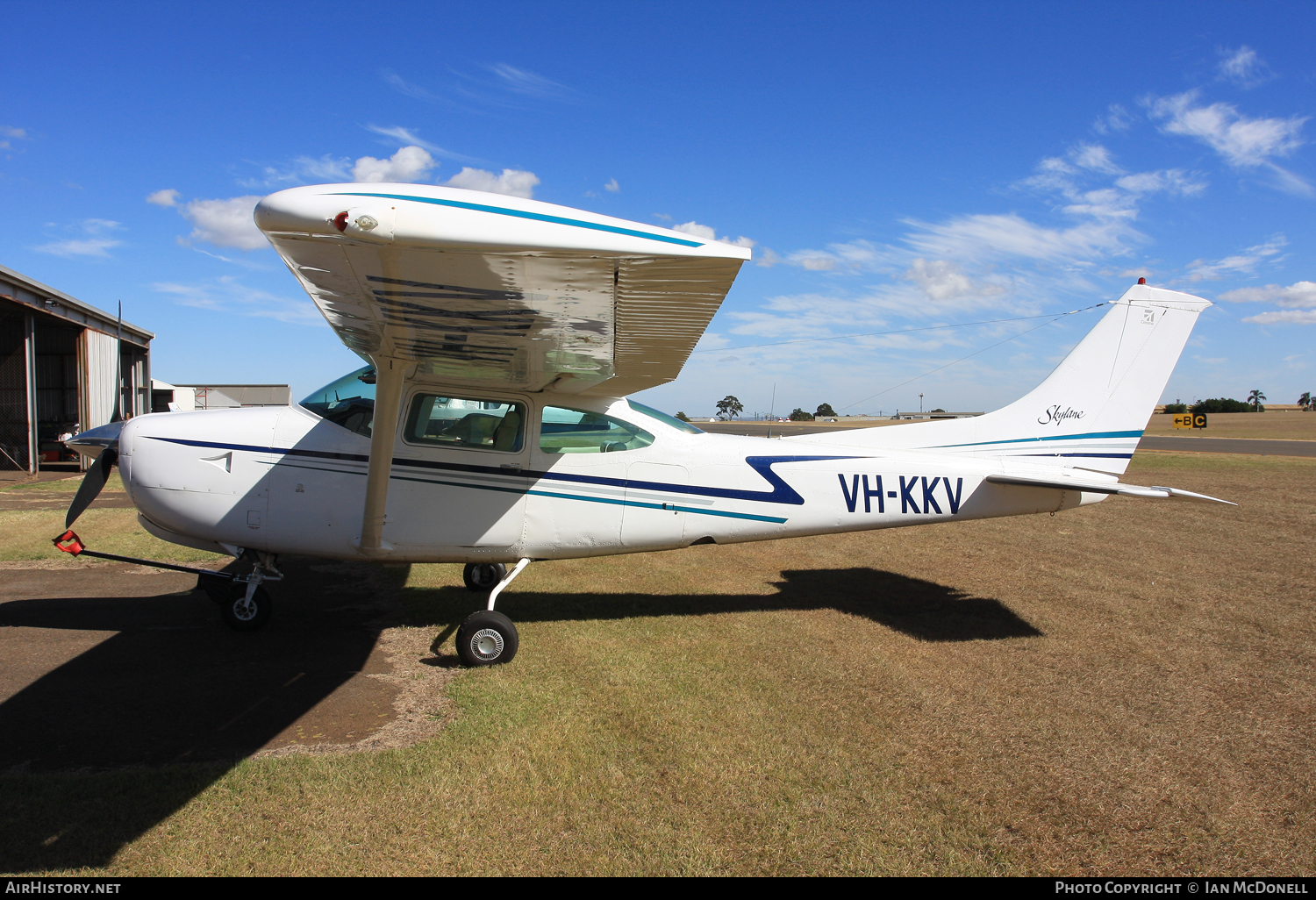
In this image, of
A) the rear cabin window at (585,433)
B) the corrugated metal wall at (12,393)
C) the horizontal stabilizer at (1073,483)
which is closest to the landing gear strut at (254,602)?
the rear cabin window at (585,433)

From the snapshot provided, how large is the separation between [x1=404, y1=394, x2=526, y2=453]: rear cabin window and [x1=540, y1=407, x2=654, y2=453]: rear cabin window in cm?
22

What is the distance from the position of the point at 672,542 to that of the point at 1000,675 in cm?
258

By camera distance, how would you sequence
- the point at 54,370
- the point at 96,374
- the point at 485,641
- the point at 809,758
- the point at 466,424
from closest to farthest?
the point at 809,758 < the point at 485,641 < the point at 466,424 < the point at 96,374 < the point at 54,370

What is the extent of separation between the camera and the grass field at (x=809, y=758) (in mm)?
2830

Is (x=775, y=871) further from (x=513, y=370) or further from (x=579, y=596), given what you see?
(x=579, y=596)

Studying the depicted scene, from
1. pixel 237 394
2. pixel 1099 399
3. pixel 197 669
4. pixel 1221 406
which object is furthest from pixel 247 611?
pixel 1221 406

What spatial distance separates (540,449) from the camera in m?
5.39

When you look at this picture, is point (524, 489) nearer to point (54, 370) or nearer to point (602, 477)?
point (602, 477)

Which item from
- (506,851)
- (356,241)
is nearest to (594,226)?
(356,241)

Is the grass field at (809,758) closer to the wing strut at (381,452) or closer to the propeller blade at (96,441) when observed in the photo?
the wing strut at (381,452)

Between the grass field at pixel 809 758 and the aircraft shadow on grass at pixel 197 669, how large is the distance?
4 cm

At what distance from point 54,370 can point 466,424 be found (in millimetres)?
24263

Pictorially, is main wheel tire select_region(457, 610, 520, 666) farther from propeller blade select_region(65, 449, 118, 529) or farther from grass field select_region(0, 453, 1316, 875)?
propeller blade select_region(65, 449, 118, 529)

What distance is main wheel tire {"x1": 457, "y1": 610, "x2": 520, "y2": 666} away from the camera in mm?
4844
